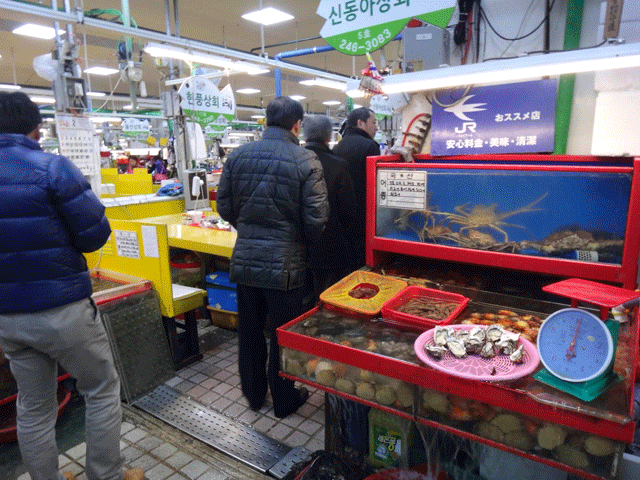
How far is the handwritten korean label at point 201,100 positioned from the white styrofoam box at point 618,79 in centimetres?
402

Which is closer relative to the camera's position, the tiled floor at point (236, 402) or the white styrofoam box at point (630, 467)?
the white styrofoam box at point (630, 467)

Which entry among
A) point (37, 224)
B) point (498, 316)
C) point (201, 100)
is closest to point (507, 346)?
point (498, 316)

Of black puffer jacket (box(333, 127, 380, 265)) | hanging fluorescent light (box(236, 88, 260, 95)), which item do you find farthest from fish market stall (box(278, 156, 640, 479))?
hanging fluorescent light (box(236, 88, 260, 95))

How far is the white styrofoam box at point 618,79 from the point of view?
6.07 ft

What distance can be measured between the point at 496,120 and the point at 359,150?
1091mm

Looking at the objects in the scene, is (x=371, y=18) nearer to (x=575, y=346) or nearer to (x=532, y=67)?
(x=532, y=67)

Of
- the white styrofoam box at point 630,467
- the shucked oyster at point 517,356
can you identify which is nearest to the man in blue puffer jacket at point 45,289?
the shucked oyster at point 517,356

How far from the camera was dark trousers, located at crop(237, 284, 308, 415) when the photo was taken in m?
2.65

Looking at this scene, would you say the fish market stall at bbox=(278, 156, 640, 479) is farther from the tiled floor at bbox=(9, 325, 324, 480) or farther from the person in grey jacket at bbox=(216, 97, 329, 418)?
the tiled floor at bbox=(9, 325, 324, 480)

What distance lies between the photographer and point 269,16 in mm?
7691

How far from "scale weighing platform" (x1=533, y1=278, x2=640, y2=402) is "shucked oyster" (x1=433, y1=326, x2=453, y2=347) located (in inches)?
12.3

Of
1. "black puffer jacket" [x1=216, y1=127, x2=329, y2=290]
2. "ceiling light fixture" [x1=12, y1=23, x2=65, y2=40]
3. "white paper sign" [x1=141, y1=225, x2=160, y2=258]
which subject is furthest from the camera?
"ceiling light fixture" [x1=12, y1=23, x2=65, y2=40]

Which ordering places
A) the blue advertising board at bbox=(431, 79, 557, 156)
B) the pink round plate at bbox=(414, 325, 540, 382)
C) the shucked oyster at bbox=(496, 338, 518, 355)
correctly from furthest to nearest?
the blue advertising board at bbox=(431, 79, 557, 156)
the shucked oyster at bbox=(496, 338, 518, 355)
the pink round plate at bbox=(414, 325, 540, 382)

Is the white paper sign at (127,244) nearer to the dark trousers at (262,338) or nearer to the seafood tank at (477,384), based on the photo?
the dark trousers at (262,338)
